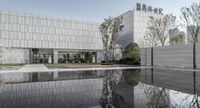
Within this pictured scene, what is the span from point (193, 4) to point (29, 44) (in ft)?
116

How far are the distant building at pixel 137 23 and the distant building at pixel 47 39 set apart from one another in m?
8.73

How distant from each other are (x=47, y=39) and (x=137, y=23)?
25.4m

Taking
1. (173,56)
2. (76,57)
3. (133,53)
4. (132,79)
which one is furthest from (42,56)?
(132,79)

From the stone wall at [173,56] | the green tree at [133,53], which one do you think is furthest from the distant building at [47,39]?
the stone wall at [173,56]

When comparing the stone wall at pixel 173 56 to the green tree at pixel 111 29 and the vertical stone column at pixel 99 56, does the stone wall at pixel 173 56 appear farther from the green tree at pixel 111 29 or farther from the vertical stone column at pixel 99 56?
the vertical stone column at pixel 99 56

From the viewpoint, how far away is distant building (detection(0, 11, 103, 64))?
45.8 meters

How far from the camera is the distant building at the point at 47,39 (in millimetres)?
45750

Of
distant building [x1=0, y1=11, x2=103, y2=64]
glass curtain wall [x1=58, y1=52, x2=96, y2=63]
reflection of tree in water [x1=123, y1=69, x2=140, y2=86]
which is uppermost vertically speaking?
distant building [x1=0, y1=11, x2=103, y2=64]

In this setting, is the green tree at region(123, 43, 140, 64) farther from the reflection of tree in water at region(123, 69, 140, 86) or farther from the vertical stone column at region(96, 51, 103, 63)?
the reflection of tree in water at region(123, 69, 140, 86)

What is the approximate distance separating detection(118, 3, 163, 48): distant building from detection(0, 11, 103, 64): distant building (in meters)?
8.73

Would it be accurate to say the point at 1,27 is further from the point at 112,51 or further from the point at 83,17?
the point at 112,51

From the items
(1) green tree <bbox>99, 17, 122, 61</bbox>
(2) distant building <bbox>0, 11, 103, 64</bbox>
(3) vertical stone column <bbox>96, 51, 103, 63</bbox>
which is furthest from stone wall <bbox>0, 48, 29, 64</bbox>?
(1) green tree <bbox>99, 17, 122, 61</bbox>

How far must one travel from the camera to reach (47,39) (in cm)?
5006

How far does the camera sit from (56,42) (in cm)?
5122
